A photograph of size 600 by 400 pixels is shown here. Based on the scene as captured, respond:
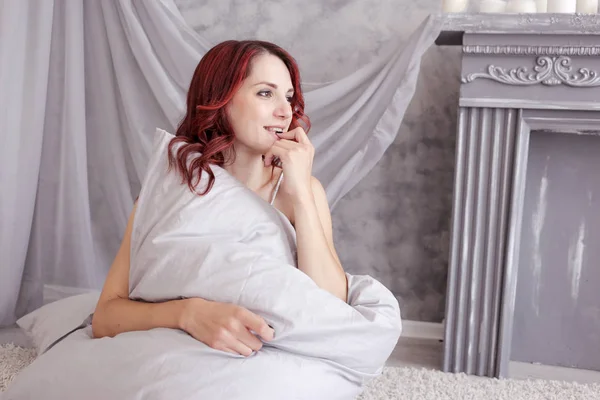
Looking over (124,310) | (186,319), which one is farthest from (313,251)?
(124,310)

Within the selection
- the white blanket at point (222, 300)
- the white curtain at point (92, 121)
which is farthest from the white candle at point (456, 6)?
the white blanket at point (222, 300)

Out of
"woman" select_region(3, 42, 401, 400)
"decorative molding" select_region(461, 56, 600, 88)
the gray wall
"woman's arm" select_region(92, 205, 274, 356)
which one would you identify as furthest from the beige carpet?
"decorative molding" select_region(461, 56, 600, 88)

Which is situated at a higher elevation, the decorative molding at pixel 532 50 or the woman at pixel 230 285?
the decorative molding at pixel 532 50

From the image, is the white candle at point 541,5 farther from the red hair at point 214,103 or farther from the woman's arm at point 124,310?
the woman's arm at point 124,310

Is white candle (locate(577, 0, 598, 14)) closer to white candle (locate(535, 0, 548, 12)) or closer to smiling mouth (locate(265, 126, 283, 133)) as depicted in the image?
white candle (locate(535, 0, 548, 12))

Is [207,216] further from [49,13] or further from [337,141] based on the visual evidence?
[49,13]

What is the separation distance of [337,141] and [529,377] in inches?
38.7

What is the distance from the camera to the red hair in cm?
152

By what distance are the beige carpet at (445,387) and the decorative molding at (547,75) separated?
90 cm

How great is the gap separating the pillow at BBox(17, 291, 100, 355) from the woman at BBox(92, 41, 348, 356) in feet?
1.24

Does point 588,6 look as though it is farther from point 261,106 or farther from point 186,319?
point 186,319

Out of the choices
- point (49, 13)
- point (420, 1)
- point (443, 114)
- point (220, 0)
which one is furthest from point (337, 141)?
point (49, 13)

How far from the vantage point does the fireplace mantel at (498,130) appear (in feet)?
6.54

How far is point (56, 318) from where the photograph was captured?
1990 mm
